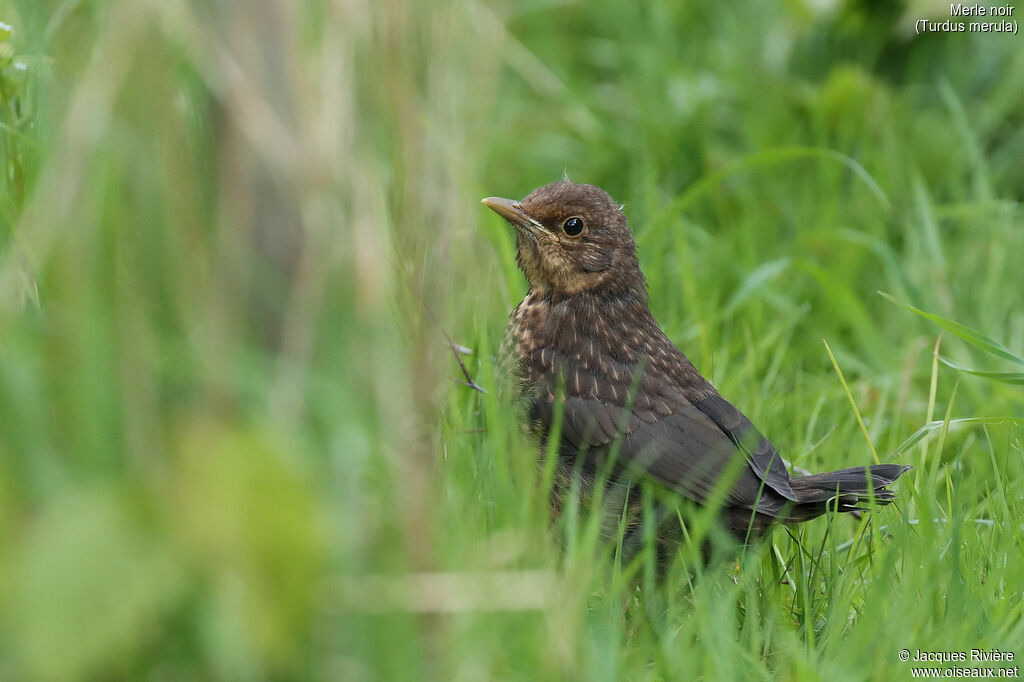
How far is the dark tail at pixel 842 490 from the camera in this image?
292cm

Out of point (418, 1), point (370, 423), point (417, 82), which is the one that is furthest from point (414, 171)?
point (370, 423)

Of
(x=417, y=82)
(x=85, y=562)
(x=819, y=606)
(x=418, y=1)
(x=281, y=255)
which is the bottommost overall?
(x=819, y=606)

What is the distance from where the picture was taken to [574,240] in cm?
356

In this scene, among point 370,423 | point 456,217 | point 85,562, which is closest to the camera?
point 85,562

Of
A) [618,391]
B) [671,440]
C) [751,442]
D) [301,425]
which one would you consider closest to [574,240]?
[618,391]

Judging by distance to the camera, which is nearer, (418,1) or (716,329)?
(418,1)

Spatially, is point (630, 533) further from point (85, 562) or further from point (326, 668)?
point (85, 562)

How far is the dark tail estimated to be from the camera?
9.59 feet

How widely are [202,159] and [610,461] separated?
1.38 metres

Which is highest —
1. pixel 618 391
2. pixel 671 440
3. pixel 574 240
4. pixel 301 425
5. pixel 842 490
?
pixel 574 240

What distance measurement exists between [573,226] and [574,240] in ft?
0.18

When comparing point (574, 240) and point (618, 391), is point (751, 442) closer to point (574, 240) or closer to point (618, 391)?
point (618, 391)

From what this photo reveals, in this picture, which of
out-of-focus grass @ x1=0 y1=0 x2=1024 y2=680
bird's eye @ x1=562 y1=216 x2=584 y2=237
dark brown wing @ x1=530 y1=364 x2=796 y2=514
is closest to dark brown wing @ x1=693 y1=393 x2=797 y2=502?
dark brown wing @ x1=530 y1=364 x2=796 y2=514

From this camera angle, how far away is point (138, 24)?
178cm
